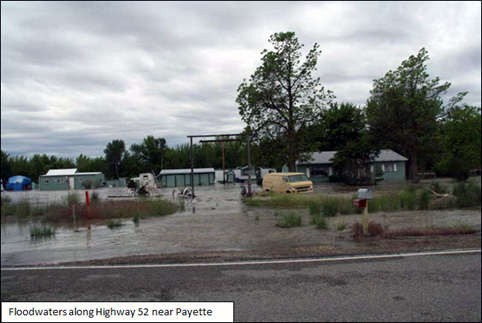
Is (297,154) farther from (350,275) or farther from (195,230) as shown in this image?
(350,275)

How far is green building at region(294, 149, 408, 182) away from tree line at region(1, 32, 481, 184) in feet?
5.22

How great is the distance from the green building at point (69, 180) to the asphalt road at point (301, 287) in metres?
37.8

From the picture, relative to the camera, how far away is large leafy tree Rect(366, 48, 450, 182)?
2541 centimetres

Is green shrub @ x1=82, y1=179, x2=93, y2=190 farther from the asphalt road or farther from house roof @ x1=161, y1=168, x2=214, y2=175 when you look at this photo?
the asphalt road

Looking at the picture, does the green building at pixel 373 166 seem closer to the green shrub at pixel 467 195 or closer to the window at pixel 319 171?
the window at pixel 319 171

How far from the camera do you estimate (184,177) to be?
3997 cm

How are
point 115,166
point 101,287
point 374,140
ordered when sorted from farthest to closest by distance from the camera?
point 374,140 → point 115,166 → point 101,287

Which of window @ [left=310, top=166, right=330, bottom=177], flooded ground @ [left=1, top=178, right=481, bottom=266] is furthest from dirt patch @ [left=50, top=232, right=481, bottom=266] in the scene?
window @ [left=310, top=166, right=330, bottom=177]

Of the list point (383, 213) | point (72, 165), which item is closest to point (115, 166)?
point (72, 165)

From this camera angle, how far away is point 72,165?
150ft

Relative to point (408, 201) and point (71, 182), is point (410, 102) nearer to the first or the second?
point (408, 201)

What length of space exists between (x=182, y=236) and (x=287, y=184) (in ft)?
45.1

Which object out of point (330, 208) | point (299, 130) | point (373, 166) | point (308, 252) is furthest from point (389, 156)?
point (308, 252)

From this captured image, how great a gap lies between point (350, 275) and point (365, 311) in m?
1.57
